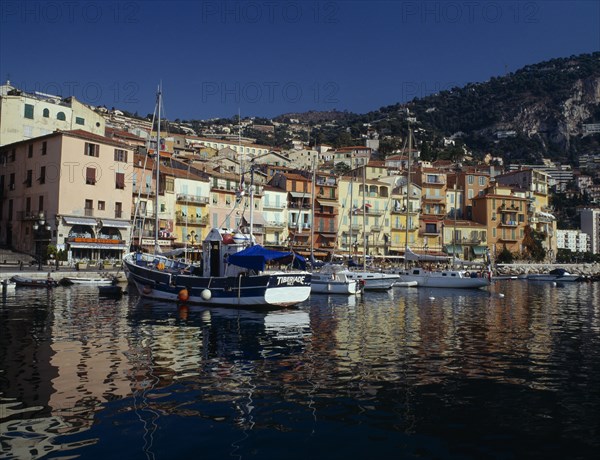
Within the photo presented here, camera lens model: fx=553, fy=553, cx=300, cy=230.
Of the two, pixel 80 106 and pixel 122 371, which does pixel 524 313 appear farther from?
pixel 80 106

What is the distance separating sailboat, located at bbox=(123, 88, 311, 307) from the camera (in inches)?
1143

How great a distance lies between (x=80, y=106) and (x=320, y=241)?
37.4 m

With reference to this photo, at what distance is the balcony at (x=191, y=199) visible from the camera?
66312 millimetres

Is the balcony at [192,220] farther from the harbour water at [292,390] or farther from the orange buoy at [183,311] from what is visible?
the harbour water at [292,390]

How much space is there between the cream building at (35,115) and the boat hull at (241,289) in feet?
142

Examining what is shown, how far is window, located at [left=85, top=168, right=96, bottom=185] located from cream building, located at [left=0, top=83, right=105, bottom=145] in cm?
1282

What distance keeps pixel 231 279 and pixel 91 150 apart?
36.6 meters

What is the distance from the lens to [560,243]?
506 ft

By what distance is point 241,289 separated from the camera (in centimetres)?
2941

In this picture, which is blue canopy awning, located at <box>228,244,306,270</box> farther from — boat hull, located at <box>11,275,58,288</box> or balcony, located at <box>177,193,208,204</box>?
balcony, located at <box>177,193,208,204</box>

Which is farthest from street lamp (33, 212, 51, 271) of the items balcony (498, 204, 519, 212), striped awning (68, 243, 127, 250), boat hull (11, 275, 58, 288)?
balcony (498, 204, 519, 212)

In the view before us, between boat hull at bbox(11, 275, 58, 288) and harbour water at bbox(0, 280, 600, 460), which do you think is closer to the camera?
harbour water at bbox(0, 280, 600, 460)

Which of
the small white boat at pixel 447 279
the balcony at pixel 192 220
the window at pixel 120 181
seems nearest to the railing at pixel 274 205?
the balcony at pixel 192 220

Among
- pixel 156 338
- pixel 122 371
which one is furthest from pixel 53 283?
pixel 122 371
